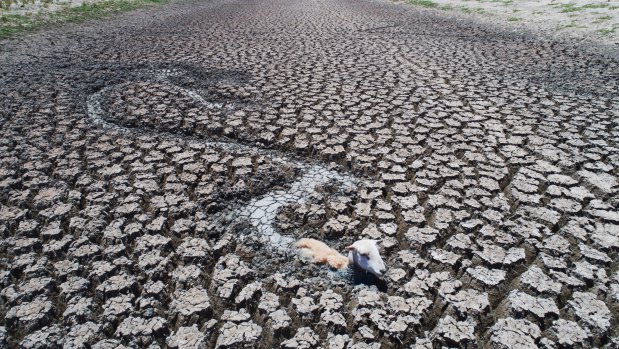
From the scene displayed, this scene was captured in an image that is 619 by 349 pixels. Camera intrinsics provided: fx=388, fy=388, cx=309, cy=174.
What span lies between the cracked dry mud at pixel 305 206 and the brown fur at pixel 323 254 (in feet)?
0.25

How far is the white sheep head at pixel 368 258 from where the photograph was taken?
2.19 m

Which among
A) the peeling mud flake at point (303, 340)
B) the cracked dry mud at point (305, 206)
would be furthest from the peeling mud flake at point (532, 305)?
the peeling mud flake at point (303, 340)

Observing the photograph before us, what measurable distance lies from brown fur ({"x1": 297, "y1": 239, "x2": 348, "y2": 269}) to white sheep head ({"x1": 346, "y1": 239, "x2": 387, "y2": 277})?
0.25 feet

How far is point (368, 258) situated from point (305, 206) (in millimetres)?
769

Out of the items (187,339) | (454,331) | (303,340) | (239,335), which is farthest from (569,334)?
(187,339)

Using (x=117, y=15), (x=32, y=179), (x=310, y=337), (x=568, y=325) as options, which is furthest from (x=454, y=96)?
(x=117, y=15)

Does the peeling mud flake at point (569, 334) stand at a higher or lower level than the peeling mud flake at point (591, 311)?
lower

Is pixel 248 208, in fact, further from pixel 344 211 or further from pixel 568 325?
pixel 568 325

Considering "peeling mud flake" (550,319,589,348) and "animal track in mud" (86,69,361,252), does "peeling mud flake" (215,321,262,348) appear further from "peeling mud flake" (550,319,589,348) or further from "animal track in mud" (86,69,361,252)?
"peeling mud flake" (550,319,589,348)

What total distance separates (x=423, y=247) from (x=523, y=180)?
1239mm

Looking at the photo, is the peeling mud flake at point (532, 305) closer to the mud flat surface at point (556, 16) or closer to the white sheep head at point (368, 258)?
the white sheep head at point (368, 258)

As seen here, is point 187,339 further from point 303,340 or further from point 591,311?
point 591,311

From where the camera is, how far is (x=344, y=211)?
277cm

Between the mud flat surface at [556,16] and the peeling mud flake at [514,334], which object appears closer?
the peeling mud flake at [514,334]
